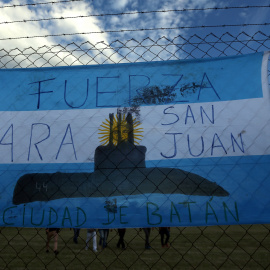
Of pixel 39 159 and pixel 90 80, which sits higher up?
pixel 90 80

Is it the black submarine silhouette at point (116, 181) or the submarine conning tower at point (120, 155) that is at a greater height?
the submarine conning tower at point (120, 155)

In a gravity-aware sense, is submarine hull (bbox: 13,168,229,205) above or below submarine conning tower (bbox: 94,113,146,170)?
below

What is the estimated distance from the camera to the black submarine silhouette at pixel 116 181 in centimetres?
213

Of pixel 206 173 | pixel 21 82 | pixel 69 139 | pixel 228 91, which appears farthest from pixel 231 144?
pixel 21 82

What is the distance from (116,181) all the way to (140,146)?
320 mm

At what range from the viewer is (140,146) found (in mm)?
2213

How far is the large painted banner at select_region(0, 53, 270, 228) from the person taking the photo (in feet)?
6.93

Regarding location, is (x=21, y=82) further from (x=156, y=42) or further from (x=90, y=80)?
(x=156, y=42)

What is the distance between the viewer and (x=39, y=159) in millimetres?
2250

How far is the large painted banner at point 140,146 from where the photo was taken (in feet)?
6.93

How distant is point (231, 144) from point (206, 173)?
0.29 metres

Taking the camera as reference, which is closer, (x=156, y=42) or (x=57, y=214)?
(x=57, y=214)

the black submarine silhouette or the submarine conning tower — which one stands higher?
the submarine conning tower

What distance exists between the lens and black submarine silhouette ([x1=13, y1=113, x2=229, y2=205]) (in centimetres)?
213
